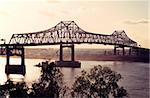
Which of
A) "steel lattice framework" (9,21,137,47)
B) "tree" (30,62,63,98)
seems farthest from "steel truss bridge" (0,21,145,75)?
"tree" (30,62,63,98)

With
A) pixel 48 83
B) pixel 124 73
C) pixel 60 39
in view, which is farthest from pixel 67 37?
pixel 124 73

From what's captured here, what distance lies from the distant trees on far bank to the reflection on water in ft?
0.15

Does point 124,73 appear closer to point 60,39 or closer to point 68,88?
point 68,88

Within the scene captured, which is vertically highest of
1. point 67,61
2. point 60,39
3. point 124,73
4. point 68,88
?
point 60,39

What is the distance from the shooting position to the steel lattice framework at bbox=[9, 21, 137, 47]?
3.57m

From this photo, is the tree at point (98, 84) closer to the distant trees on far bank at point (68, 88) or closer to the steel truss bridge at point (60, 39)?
the distant trees on far bank at point (68, 88)

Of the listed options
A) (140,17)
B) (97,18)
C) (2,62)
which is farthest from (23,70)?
(140,17)

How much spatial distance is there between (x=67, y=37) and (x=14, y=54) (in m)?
0.51

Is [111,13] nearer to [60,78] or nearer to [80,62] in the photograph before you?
[80,62]

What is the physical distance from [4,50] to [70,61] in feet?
2.03

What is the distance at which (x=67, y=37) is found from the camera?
3.71 meters

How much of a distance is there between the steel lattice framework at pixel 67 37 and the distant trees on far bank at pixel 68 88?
0.23 meters

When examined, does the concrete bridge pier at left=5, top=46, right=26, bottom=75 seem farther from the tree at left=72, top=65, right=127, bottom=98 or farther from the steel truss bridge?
the tree at left=72, top=65, right=127, bottom=98

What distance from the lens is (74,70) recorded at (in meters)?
3.62
